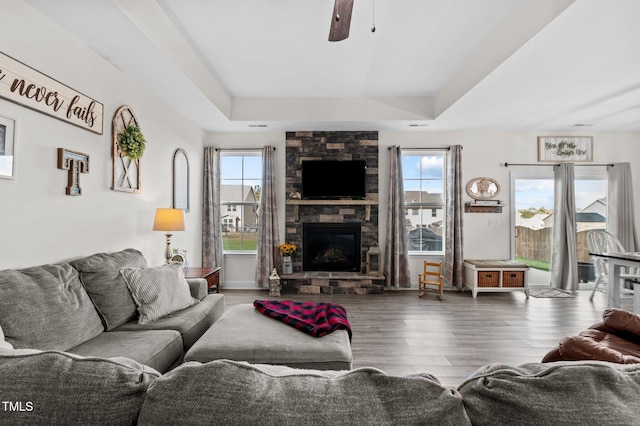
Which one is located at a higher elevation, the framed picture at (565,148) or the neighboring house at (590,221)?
the framed picture at (565,148)

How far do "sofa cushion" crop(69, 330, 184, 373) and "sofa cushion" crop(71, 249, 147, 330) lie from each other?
13 cm

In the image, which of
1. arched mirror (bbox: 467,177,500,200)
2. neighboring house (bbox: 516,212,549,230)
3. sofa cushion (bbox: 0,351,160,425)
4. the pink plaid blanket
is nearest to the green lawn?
the pink plaid blanket

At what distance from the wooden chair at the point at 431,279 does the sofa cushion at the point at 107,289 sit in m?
3.91

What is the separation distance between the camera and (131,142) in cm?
308

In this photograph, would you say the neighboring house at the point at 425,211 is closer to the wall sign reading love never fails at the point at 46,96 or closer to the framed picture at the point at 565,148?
the framed picture at the point at 565,148

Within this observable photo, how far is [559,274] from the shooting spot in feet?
17.4

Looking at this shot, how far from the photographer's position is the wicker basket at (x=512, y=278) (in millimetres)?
4898

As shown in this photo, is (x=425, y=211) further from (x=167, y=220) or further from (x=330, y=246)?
(x=167, y=220)

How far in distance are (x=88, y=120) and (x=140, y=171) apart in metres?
0.82

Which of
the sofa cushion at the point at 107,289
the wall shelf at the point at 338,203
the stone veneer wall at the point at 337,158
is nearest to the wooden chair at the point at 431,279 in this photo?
the stone veneer wall at the point at 337,158

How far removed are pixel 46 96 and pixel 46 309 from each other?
1.45 m

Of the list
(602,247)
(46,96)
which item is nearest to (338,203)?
(46,96)

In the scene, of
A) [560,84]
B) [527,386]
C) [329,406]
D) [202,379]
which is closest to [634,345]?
[527,386]

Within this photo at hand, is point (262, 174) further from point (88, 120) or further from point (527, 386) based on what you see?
point (527, 386)
